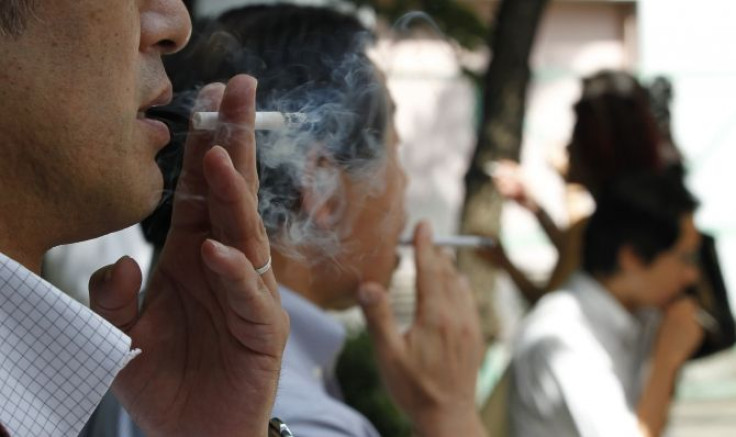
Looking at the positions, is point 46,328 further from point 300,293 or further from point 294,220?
point 300,293

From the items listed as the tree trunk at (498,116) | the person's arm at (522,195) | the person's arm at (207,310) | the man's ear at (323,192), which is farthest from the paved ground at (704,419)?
the person's arm at (207,310)

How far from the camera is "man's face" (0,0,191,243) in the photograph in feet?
3.85

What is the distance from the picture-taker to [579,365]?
2846 millimetres

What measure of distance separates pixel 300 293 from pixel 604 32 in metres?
9.79

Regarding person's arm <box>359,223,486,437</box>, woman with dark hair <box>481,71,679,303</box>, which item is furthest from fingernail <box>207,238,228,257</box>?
woman with dark hair <box>481,71,679,303</box>

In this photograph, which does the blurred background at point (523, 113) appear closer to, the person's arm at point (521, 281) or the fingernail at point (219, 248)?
the person's arm at point (521, 281)

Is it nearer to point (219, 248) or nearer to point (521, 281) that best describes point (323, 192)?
point (219, 248)

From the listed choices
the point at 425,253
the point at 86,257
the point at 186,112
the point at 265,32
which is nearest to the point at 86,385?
the point at 186,112

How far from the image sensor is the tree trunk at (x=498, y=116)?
4422mm

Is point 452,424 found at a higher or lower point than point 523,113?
lower

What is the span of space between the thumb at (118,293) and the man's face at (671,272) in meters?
2.07

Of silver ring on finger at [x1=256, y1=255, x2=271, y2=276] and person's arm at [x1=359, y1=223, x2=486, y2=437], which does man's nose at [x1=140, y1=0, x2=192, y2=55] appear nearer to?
silver ring on finger at [x1=256, y1=255, x2=271, y2=276]

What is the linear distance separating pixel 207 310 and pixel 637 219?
2.09 m

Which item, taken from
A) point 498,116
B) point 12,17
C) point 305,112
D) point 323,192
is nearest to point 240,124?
point 12,17
